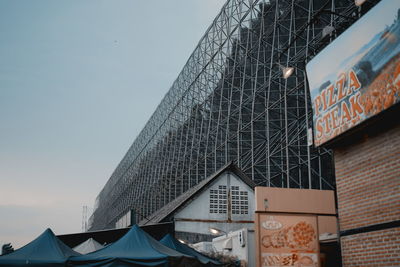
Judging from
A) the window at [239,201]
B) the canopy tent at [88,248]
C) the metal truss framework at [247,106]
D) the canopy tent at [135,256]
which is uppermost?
the metal truss framework at [247,106]

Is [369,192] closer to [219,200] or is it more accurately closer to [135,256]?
[135,256]

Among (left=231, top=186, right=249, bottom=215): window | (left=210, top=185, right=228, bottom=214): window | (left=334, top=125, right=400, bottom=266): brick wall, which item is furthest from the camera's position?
(left=231, top=186, right=249, bottom=215): window

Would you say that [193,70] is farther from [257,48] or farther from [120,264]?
[120,264]

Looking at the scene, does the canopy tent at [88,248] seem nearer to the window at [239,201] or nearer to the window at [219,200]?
the window at [219,200]

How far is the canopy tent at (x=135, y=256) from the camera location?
1137 cm

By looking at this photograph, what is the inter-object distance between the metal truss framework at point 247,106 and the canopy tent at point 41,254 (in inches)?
395

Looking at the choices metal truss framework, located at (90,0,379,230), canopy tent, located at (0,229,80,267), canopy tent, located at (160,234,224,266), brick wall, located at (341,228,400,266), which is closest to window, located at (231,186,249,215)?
metal truss framework, located at (90,0,379,230)

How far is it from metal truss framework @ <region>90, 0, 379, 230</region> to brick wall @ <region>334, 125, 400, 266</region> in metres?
8.24

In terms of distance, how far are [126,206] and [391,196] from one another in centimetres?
5599

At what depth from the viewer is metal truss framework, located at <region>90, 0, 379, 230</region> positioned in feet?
77.6

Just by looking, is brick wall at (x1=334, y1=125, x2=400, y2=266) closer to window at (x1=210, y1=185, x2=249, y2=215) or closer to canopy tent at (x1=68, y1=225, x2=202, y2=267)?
canopy tent at (x1=68, y1=225, x2=202, y2=267)

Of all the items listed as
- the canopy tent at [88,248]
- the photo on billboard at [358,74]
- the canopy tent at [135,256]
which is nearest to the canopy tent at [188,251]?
the canopy tent at [135,256]

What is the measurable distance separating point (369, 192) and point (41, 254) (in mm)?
8845

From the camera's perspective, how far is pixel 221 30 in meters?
33.9
